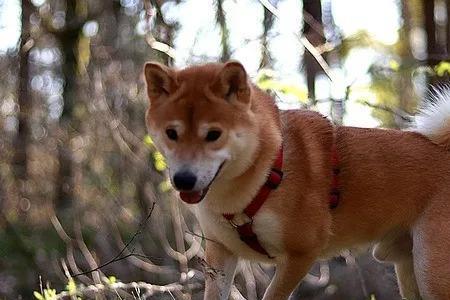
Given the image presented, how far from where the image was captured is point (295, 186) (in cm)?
398

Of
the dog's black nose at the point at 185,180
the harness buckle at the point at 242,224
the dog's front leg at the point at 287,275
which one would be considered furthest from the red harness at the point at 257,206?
the dog's black nose at the point at 185,180

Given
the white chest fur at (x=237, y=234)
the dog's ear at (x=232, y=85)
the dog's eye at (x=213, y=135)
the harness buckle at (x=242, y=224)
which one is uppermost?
the dog's ear at (x=232, y=85)

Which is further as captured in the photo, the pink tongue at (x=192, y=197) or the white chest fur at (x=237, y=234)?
the white chest fur at (x=237, y=234)

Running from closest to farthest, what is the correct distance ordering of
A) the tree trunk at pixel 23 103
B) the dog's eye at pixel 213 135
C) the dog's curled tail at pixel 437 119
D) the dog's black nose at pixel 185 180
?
the dog's black nose at pixel 185 180, the dog's eye at pixel 213 135, the dog's curled tail at pixel 437 119, the tree trunk at pixel 23 103

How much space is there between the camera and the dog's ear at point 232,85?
3.83 metres

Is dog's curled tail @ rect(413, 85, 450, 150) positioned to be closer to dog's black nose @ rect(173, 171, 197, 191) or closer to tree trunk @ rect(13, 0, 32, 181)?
dog's black nose @ rect(173, 171, 197, 191)

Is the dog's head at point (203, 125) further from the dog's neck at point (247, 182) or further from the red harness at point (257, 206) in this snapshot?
the red harness at point (257, 206)

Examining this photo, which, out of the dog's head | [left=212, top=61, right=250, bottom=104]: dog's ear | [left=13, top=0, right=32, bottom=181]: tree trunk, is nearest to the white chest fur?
the dog's head

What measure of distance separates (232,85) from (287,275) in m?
1.00

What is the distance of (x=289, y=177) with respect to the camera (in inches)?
157

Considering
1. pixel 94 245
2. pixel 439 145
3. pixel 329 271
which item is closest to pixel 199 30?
pixel 329 271

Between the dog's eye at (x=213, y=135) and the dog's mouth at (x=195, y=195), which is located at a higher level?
the dog's eye at (x=213, y=135)

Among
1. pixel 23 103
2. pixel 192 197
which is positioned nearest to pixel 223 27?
pixel 192 197

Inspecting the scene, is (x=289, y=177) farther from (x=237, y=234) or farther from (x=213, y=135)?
(x=213, y=135)
